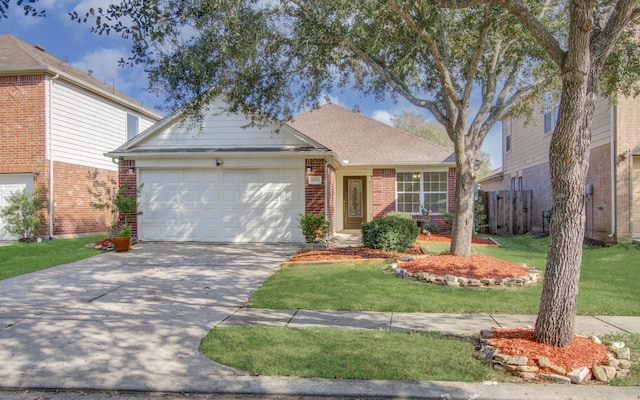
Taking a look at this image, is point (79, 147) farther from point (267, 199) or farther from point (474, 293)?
point (474, 293)

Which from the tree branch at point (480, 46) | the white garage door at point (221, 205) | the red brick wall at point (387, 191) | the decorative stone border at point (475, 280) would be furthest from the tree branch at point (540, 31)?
the red brick wall at point (387, 191)

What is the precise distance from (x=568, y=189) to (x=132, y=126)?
2019 centimetres

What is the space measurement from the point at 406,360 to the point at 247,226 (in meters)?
9.96

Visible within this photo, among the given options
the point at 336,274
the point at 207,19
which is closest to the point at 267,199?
the point at 336,274

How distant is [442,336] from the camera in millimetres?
4941

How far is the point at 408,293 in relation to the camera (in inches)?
276

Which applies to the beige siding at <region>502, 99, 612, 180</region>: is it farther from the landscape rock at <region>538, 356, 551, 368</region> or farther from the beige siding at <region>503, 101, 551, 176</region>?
the landscape rock at <region>538, 356, 551, 368</region>

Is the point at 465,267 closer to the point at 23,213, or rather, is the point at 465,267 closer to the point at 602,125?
the point at 602,125

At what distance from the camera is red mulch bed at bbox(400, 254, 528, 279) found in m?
7.81

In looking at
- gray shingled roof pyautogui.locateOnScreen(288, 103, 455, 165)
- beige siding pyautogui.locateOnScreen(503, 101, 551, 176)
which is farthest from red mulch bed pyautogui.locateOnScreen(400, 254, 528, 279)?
beige siding pyautogui.locateOnScreen(503, 101, 551, 176)

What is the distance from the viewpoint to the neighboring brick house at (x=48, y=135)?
1509 centimetres

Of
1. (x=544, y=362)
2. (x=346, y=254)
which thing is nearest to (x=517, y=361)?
(x=544, y=362)

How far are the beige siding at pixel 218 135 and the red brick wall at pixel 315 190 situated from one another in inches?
35.5

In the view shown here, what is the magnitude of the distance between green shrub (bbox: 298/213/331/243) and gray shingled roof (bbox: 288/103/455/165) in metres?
3.70
